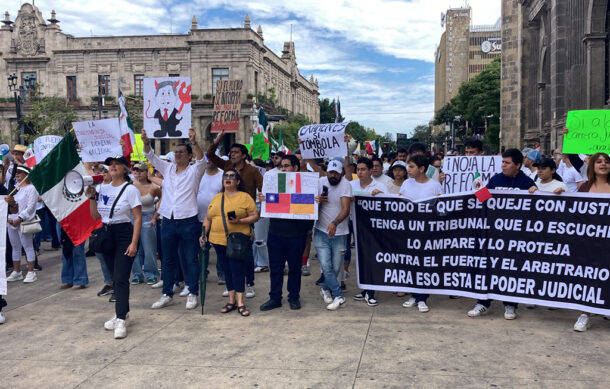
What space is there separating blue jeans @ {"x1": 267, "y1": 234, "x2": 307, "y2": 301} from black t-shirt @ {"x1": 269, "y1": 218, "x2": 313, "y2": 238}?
5cm

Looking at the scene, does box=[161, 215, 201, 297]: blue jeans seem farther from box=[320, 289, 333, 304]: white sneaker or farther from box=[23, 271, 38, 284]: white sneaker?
box=[23, 271, 38, 284]: white sneaker

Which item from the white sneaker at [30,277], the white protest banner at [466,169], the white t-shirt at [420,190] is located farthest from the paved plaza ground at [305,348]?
the white protest banner at [466,169]

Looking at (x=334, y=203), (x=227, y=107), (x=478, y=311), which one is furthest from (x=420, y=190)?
(x=227, y=107)

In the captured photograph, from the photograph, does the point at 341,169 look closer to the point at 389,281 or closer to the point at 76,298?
the point at 389,281

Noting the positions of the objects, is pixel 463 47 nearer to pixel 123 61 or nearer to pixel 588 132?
pixel 123 61

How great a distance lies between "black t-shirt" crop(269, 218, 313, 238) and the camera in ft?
22.0

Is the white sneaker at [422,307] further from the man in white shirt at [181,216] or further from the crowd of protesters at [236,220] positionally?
the man in white shirt at [181,216]

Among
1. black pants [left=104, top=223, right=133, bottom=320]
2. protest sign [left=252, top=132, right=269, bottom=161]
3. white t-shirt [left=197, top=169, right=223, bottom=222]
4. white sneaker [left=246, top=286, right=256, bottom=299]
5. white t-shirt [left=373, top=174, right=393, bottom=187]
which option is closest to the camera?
black pants [left=104, top=223, right=133, bottom=320]

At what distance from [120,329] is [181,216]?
5.17ft

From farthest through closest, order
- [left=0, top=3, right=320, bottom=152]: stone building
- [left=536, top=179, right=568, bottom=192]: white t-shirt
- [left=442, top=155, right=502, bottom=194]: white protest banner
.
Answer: [left=0, top=3, right=320, bottom=152]: stone building → [left=442, top=155, right=502, bottom=194]: white protest banner → [left=536, top=179, right=568, bottom=192]: white t-shirt

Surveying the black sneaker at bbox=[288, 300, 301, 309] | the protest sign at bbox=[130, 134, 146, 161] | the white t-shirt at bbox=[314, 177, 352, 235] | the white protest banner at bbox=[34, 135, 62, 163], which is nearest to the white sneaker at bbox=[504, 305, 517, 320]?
the white t-shirt at bbox=[314, 177, 352, 235]

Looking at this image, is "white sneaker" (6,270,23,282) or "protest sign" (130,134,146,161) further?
"protest sign" (130,134,146,161)

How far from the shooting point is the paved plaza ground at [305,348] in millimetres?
4555

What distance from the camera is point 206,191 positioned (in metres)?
7.61
